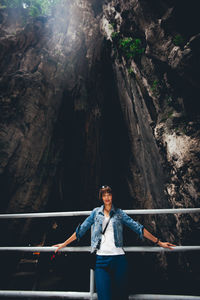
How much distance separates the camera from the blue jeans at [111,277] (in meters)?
1.43

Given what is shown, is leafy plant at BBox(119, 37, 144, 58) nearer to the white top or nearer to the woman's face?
the woman's face

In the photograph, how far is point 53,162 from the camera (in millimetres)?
8352

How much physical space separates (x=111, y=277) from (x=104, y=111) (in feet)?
26.1

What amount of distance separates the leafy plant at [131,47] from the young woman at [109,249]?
6.69m

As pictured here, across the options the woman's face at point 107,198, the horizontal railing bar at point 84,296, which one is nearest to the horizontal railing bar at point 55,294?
the horizontal railing bar at point 84,296

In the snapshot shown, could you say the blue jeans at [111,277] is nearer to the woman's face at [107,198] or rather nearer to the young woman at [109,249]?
the young woman at [109,249]

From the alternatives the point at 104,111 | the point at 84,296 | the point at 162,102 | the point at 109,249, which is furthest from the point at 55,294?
the point at 104,111

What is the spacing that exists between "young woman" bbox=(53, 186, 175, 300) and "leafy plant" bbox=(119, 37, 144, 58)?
22.0 ft

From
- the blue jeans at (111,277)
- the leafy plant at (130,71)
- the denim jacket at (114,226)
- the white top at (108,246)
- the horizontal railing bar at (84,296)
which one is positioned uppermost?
the leafy plant at (130,71)

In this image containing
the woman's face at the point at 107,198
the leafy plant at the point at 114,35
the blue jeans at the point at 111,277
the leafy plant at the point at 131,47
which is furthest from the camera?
the leafy plant at the point at 114,35

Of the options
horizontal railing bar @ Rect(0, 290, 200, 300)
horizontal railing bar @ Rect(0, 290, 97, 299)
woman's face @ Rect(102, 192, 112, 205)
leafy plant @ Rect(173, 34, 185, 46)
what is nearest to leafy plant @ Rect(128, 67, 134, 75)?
leafy plant @ Rect(173, 34, 185, 46)

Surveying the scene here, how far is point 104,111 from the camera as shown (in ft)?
28.4

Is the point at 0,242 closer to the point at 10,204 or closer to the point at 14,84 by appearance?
the point at 10,204

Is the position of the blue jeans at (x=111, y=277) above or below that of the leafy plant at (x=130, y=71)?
below
